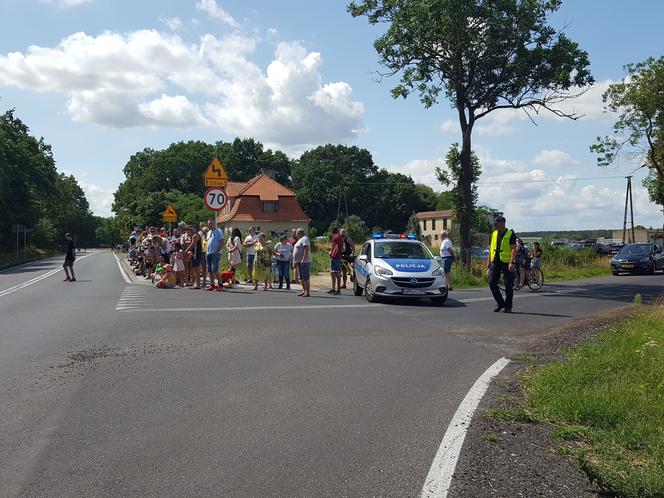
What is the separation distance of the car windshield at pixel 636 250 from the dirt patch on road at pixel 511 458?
28.1 m

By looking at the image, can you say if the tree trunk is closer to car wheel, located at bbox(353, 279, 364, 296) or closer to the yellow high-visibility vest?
car wheel, located at bbox(353, 279, 364, 296)

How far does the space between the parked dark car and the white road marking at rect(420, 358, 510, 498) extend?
26911 millimetres

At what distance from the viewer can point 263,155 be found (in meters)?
104

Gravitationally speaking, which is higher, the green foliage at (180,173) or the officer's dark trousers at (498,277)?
the green foliage at (180,173)

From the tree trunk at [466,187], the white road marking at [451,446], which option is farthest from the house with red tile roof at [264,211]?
the white road marking at [451,446]

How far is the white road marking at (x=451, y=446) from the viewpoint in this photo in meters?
4.19

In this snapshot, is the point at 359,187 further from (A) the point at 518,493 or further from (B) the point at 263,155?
(A) the point at 518,493

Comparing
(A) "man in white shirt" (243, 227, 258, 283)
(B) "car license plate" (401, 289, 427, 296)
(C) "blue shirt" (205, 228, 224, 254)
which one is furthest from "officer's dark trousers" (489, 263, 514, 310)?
(C) "blue shirt" (205, 228, 224, 254)

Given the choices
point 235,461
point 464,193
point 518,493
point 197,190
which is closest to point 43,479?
point 235,461

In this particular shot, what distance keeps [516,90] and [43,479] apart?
23.3 metres

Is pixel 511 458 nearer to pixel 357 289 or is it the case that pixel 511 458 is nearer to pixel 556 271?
pixel 357 289

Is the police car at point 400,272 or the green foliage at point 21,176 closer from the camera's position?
the police car at point 400,272

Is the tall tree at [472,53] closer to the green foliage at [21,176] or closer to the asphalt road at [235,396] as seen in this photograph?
the asphalt road at [235,396]

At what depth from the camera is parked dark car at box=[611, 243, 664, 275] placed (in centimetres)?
3122
